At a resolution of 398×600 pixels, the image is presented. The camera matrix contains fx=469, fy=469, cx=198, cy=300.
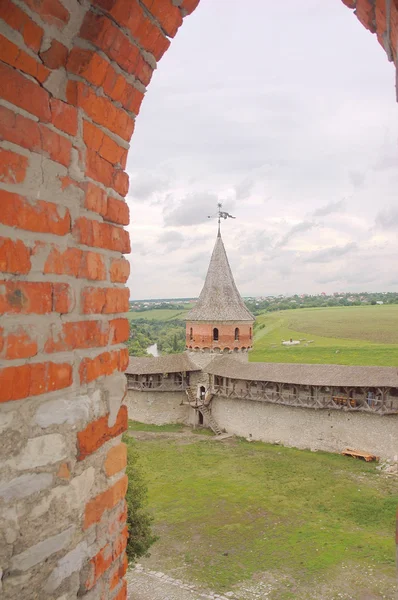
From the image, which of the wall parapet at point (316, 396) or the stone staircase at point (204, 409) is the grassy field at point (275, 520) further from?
the stone staircase at point (204, 409)

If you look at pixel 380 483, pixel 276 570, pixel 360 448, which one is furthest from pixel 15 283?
pixel 360 448

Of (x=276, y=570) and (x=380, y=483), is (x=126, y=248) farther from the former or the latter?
(x=380, y=483)

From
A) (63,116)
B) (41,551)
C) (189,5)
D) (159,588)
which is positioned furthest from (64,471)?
(159,588)

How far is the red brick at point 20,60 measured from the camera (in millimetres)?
1709

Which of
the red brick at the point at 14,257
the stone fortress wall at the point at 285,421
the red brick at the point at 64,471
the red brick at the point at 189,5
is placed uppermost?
the red brick at the point at 189,5

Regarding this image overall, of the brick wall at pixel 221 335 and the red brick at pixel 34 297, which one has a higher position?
the red brick at pixel 34 297

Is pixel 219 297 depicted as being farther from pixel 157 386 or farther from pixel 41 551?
pixel 41 551

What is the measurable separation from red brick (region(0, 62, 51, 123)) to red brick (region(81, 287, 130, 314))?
76 centimetres

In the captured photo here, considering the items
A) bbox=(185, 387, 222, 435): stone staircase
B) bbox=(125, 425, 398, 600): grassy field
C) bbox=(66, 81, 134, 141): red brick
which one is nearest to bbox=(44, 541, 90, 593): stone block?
bbox=(66, 81, 134, 141): red brick

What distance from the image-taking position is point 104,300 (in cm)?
227

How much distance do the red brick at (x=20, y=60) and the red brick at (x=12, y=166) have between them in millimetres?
332

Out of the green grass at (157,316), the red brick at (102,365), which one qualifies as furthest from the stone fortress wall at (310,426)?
the green grass at (157,316)

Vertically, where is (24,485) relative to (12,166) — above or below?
below

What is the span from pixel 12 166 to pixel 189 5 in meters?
1.37
